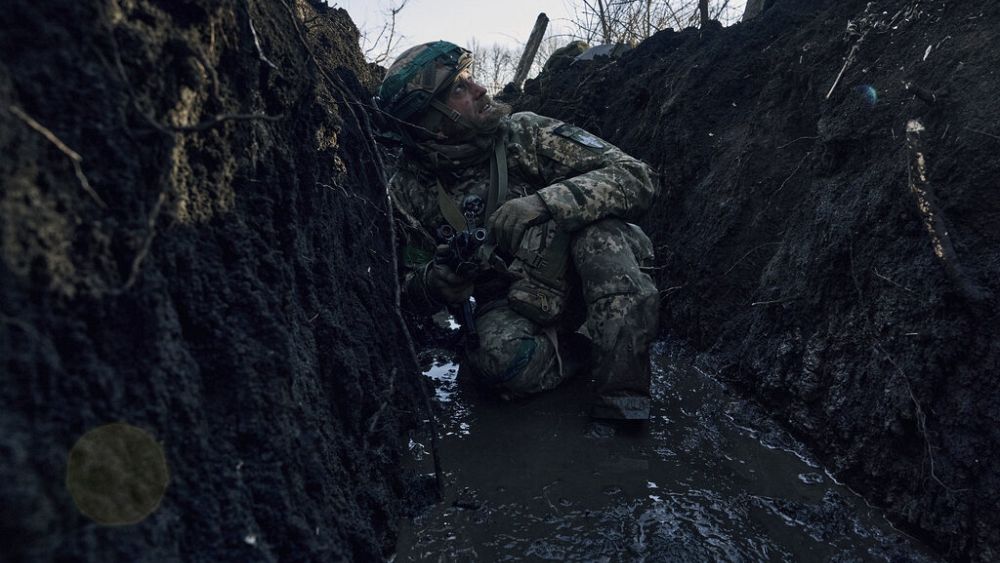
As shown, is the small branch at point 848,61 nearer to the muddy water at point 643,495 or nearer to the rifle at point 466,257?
the muddy water at point 643,495

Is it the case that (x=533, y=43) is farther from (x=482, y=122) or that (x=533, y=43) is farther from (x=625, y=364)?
(x=625, y=364)

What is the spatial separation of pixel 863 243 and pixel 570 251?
1.26 metres

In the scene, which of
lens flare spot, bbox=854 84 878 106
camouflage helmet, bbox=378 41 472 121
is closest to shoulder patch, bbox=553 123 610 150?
camouflage helmet, bbox=378 41 472 121

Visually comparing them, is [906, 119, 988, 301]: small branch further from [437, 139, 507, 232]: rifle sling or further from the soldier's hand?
[437, 139, 507, 232]: rifle sling

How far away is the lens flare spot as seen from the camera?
2432mm

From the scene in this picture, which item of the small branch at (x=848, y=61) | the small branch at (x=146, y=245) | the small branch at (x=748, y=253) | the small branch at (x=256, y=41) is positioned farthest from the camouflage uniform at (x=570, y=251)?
the small branch at (x=146, y=245)

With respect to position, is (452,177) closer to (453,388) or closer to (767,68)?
(453,388)

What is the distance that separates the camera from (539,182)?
318cm

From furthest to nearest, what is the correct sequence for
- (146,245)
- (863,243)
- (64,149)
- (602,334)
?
(602,334)
(863,243)
(146,245)
(64,149)

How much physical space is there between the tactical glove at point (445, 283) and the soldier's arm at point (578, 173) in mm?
556

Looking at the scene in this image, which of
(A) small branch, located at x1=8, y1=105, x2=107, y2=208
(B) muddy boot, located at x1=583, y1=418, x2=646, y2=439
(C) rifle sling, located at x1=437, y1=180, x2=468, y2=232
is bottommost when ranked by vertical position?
(B) muddy boot, located at x1=583, y1=418, x2=646, y2=439

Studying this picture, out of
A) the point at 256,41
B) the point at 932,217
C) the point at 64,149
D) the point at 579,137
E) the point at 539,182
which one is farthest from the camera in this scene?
the point at 539,182

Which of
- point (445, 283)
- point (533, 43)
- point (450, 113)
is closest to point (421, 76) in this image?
point (450, 113)

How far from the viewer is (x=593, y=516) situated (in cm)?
182
